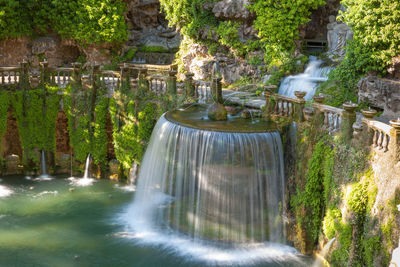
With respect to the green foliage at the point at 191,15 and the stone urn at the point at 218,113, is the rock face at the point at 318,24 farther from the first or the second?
the stone urn at the point at 218,113

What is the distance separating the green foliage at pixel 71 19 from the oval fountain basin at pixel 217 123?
13.2 metres

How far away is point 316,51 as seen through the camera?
23750 mm

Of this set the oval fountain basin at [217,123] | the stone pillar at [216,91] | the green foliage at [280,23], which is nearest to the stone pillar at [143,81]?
the oval fountain basin at [217,123]

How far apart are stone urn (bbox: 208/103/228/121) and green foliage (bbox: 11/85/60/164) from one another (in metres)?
8.69

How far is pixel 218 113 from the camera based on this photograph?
16250mm

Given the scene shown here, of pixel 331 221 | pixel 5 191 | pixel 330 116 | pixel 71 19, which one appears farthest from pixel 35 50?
pixel 331 221

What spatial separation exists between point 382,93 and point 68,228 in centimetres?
1224

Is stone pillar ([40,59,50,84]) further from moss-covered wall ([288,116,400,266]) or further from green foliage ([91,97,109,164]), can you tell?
moss-covered wall ([288,116,400,266])

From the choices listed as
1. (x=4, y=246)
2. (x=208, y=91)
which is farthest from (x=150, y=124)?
(x=4, y=246)

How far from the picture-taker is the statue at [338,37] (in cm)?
2170

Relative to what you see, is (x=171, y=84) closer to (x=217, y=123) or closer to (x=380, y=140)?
(x=217, y=123)

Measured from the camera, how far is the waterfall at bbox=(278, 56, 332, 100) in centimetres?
1964

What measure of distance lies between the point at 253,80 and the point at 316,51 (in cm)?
370

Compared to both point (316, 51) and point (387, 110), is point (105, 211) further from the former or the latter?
point (316, 51)
